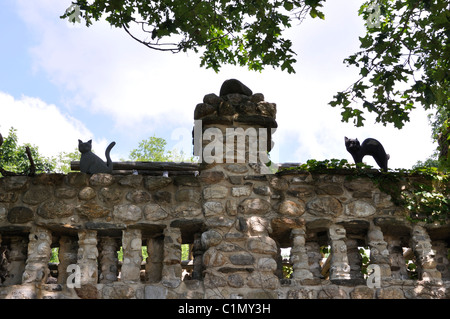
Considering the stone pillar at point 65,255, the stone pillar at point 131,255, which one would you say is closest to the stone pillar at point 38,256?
the stone pillar at point 65,255

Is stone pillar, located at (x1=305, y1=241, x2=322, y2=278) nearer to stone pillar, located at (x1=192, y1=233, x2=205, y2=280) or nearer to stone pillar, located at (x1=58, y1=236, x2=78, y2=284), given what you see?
stone pillar, located at (x1=192, y1=233, x2=205, y2=280)

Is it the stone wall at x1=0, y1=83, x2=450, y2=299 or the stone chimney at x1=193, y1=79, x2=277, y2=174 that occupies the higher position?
the stone chimney at x1=193, y1=79, x2=277, y2=174

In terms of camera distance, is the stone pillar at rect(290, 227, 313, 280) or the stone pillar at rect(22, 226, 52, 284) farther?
the stone pillar at rect(290, 227, 313, 280)

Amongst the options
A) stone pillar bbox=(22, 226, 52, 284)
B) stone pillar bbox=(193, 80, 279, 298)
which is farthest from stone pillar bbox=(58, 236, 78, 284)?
stone pillar bbox=(193, 80, 279, 298)

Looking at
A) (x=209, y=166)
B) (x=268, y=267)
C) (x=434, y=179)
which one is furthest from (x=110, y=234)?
(x=434, y=179)

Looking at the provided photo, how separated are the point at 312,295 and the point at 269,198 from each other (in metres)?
0.92

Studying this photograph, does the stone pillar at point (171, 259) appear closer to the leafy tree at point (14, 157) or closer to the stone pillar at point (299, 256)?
the stone pillar at point (299, 256)

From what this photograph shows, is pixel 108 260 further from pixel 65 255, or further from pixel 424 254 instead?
pixel 424 254

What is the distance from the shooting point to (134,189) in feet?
13.8

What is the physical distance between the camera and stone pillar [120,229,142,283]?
12.6ft

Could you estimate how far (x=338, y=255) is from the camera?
397 cm

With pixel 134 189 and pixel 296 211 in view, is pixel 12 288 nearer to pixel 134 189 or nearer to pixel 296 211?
pixel 134 189
